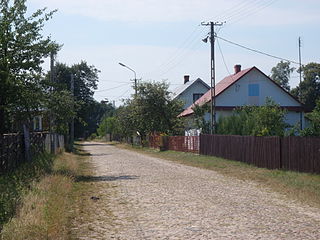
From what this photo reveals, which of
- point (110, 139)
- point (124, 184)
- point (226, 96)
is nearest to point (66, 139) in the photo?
point (226, 96)

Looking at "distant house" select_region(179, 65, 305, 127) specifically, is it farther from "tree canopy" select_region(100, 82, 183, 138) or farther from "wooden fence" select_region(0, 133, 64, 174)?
"wooden fence" select_region(0, 133, 64, 174)

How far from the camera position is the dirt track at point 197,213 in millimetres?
9289

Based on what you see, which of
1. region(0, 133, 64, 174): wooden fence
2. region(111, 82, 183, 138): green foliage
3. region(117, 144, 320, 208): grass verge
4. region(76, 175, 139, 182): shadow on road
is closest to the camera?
region(117, 144, 320, 208): grass verge

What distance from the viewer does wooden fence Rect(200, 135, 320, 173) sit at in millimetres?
19945

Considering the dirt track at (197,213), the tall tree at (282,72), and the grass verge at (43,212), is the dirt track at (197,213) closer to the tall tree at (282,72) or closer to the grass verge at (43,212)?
the grass verge at (43,212)

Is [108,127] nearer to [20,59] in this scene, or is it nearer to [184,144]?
[184,144]

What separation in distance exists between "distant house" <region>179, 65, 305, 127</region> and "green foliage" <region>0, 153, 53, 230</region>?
24628mm

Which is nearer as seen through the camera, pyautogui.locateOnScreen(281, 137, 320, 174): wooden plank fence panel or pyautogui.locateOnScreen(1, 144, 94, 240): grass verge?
pyautogui.locateOnScreen(1, 144, 94, 240): grass verge

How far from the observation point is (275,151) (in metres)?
22.7

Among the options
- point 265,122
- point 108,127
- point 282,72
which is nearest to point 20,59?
point 265,122

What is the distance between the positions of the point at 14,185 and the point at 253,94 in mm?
33754

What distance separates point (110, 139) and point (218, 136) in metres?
78.4

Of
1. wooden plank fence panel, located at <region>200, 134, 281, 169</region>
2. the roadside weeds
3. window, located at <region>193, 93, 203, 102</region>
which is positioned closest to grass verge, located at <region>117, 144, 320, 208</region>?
wooden plank fence panel, located at <region>200, 134, 281, 169</region>

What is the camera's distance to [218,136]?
31.8 meters
